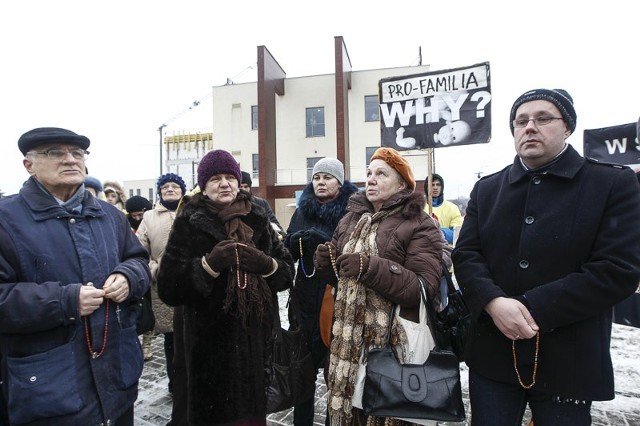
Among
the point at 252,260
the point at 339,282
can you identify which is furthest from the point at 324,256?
the point at 252,260

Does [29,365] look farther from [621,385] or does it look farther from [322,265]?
[621,385]

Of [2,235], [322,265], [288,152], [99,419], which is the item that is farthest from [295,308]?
[288,152]

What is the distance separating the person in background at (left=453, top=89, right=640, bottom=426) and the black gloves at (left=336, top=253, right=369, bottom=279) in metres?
0.53

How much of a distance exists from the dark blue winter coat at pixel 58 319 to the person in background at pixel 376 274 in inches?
47.7

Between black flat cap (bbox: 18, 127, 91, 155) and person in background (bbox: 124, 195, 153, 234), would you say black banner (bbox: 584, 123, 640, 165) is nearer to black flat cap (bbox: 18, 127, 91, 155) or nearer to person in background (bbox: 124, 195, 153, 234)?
black flat cap (bbox: 18, 127, 91, 155)

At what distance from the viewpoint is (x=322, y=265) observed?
2.52 meters

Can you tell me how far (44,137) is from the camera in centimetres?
196

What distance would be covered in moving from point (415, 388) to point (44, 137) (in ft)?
7.72

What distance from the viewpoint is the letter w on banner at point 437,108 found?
4.44 m

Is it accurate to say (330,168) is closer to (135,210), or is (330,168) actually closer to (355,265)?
(355,265)

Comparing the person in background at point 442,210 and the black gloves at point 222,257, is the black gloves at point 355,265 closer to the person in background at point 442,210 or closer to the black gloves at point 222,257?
the black gloves at point 222,257

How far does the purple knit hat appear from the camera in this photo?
2699 mm

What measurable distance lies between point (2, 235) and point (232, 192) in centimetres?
131

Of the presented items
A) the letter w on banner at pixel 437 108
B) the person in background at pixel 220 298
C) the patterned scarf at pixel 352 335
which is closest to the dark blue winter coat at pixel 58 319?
the person in background at pixel 220 298
